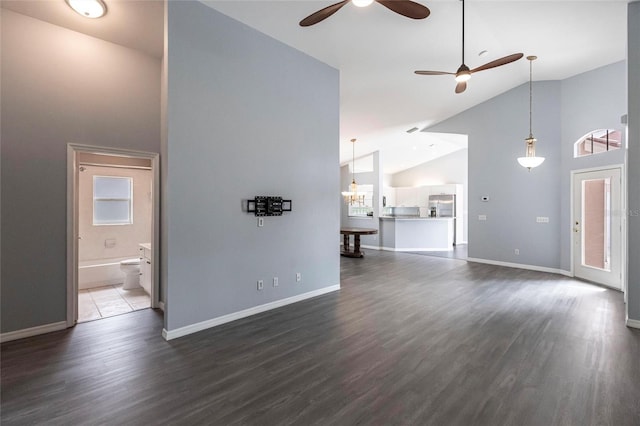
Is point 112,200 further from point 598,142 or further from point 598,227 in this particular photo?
point 598,142

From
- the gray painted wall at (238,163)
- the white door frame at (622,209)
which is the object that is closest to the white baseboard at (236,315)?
the gray painted wall at (238,163)

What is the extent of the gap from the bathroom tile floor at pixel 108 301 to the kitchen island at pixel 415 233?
6.81 metres

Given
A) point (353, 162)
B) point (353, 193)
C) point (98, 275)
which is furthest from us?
point (353, 162)

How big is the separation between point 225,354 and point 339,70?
14.4 ft

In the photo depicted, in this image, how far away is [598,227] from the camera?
5496 millimetres

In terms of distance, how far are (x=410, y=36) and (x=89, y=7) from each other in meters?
3.78

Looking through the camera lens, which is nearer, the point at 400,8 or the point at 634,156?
the point at 400,8

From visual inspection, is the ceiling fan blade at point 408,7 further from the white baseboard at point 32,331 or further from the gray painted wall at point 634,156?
the white baseboard at point 32,331

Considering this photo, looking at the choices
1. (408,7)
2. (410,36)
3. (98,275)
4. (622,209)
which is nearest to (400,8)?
(408,7)

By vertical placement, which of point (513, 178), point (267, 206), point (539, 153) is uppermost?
point (539, 153)

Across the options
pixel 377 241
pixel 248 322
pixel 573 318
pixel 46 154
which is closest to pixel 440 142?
pixel 377 241

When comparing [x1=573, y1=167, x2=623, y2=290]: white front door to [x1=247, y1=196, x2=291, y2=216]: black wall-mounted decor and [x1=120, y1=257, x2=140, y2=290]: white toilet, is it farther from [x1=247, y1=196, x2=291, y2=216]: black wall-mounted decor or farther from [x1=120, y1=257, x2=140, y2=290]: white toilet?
[x1=120, y1=257, x2=140, y2=290]: white toilet

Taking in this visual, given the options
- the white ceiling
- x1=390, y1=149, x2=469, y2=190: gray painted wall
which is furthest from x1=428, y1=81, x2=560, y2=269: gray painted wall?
x1=390, y1=149, x2=469, y2=190: gray painted wall

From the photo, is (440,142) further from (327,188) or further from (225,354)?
(225,354)
